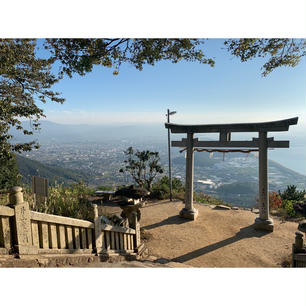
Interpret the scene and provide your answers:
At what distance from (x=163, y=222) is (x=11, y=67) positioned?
14.8 ft

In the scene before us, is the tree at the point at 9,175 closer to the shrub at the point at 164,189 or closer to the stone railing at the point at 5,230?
the shrub at the point at 164,189

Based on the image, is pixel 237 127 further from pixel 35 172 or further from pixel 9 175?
pixel 35 172

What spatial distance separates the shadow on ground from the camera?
3.16m

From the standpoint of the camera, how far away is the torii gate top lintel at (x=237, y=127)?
3.72m

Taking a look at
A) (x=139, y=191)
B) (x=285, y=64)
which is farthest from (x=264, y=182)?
(x=139, y=191)

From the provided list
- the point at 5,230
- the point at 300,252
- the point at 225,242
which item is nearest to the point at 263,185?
the point at 225,242

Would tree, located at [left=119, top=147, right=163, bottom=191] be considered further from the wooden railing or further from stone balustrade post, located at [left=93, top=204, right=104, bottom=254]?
stone balustrade post, located at [left=93, top=204, right=104, bottom=254]

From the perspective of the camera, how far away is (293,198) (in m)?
6.16

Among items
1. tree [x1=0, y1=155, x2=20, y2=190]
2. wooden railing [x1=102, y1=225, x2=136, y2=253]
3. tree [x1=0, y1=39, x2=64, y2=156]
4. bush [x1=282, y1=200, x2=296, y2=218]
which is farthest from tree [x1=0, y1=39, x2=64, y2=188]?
bush [x1=282, y1=200, x2=296, y2=218]

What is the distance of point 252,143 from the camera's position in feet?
13.8

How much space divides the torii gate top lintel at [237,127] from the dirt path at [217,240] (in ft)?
7.49

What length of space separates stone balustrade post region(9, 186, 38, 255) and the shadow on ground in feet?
7.61

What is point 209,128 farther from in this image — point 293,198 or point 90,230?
point 293,198

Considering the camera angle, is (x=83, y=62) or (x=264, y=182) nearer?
(x=83, y=62)
